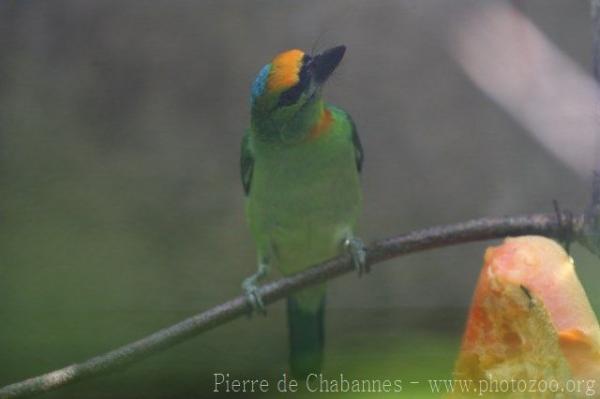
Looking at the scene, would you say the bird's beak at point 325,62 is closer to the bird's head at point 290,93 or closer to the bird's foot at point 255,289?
the bird's head at point 290,93

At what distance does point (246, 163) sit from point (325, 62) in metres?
0.29

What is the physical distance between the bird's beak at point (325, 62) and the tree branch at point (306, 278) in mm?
388

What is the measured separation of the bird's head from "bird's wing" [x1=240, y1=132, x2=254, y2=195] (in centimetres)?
6

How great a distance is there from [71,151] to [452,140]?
90 centimetres

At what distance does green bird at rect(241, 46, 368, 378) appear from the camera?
5.25 ft

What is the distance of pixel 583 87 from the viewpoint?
5.27ft

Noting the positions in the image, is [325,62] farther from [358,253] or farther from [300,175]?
[358,253]

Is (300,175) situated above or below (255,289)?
above

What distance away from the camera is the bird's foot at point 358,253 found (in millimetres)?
1590

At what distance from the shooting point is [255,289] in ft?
5.37

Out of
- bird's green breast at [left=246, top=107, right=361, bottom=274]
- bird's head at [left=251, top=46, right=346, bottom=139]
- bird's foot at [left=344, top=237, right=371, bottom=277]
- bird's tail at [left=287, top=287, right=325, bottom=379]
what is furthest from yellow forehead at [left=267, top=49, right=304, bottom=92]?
bird's tail at [left=287, top=287, right=325, bottom=379]

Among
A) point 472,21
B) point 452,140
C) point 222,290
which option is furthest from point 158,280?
point 472,21

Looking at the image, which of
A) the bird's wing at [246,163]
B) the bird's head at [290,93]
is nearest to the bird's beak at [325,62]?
the bird's head at [290,93]

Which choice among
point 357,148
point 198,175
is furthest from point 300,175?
point 198,175
